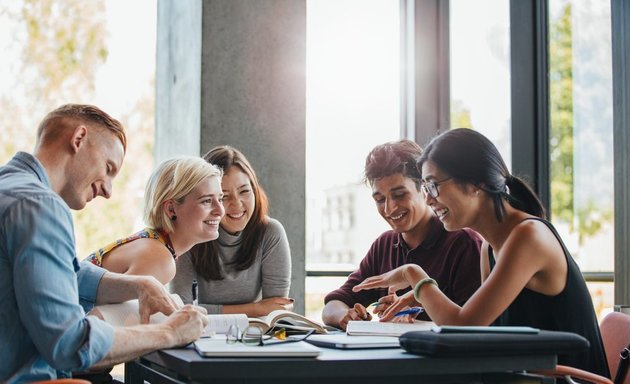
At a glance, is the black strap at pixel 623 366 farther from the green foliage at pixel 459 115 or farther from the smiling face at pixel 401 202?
the green foliage at pixel 459 115

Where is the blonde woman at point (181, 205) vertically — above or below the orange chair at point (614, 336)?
above

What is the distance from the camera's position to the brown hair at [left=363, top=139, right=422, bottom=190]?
3.28m

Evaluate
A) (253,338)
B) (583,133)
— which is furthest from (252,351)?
(583,133)

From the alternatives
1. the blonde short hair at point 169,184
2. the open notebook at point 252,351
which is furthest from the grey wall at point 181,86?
the open notebook at point 252,351

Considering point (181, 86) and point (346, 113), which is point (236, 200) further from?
point (346, 113)

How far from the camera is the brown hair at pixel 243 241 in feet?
11.7

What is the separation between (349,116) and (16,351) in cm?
372

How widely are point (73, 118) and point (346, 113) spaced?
10.8ft

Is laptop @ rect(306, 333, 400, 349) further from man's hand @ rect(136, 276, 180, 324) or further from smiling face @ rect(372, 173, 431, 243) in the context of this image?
smiling face @ rect(372, 173, 431, 243)

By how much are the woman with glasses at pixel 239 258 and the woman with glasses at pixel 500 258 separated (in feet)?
3.24

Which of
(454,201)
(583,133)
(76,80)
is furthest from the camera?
(76,80)

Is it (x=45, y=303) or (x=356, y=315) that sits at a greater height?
(x=45, y=303)

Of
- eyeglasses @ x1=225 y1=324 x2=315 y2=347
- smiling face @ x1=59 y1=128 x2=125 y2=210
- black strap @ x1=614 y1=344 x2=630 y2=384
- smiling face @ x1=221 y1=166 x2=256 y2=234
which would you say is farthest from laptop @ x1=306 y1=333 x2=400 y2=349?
smiling face @ x1=221 y1=166 x2=256 y2=234

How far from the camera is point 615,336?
8.45 feet
